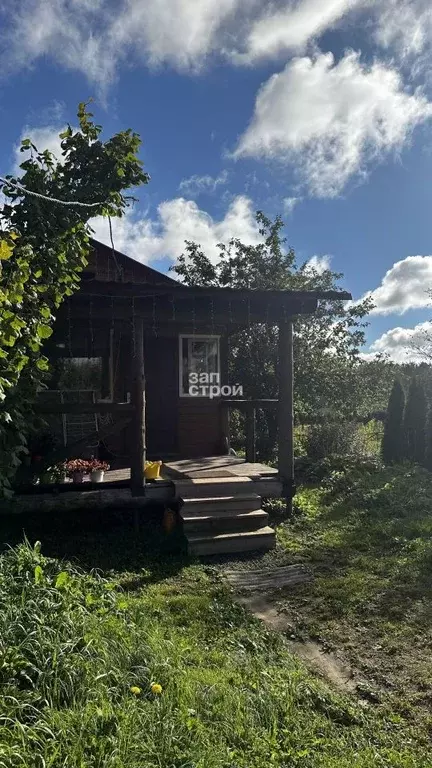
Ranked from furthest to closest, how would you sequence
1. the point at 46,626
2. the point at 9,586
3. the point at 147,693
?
the point at 9,586 < the point at 46,626 < the point at 147,693

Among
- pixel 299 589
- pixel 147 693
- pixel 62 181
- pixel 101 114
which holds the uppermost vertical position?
pixel 101 114

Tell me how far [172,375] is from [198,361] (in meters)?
0.59

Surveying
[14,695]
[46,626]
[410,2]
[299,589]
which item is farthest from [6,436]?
[410,2]

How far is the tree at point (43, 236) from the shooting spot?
129 inches

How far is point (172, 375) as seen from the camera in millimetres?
9938

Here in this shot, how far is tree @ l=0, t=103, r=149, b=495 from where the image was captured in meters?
3.28

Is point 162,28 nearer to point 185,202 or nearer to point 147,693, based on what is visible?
point 147,693

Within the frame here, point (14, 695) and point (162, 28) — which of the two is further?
point (162, 28)

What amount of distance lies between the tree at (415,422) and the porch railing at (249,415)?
218 inches

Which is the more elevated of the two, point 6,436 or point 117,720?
point 6,436

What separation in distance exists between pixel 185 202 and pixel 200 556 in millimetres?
11090

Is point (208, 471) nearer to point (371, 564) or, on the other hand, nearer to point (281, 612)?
point (371, 564)

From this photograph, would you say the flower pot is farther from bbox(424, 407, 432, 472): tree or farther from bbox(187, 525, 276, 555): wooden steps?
bbox(424, 407, 432, 472): tree

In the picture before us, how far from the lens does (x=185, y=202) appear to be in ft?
46.6
